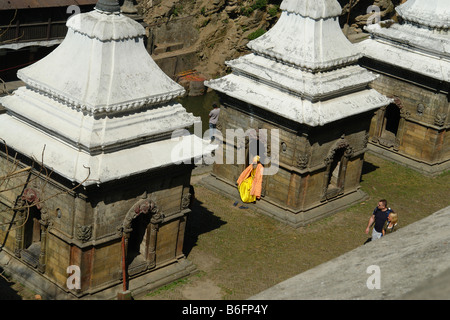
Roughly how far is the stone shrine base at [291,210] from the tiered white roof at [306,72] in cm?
253

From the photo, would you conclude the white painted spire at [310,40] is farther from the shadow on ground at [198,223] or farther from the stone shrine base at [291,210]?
the shadow on ground at [198,223]

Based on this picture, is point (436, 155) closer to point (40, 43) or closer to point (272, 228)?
point (272, 228)

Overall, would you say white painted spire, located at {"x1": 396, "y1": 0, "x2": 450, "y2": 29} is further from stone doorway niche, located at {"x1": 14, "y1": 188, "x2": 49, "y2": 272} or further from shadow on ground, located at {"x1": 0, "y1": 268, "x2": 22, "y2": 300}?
shadow on ground, located at {"x1": 0, "y1": 268, "x2": 22, "y2": 300}

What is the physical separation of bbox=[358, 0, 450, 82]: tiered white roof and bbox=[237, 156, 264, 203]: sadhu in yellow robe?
19.8 feet

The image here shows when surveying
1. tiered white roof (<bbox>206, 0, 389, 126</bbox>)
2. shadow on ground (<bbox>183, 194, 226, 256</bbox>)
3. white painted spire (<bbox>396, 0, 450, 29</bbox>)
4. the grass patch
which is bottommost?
shadow on ground (<bbox>183, 194, 226, 256</bbox>)

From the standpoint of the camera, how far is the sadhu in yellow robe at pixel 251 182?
72.8ft

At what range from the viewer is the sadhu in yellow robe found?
22188mm

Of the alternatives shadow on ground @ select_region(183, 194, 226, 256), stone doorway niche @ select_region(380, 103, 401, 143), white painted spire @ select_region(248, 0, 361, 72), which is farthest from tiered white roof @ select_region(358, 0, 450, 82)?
shadow on ground @ select_region(183, 194, 226, 256)

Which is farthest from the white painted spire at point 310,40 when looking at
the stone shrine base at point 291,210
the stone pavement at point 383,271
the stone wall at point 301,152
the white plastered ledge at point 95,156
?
the stone pavement at point 383,271

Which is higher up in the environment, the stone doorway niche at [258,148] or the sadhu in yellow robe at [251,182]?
the stone doorway niche at [258,148]

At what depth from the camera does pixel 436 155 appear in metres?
25.8

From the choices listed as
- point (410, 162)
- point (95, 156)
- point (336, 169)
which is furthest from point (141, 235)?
point (410, 162)

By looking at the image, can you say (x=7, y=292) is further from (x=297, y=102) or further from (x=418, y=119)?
(x=418, y=119)
